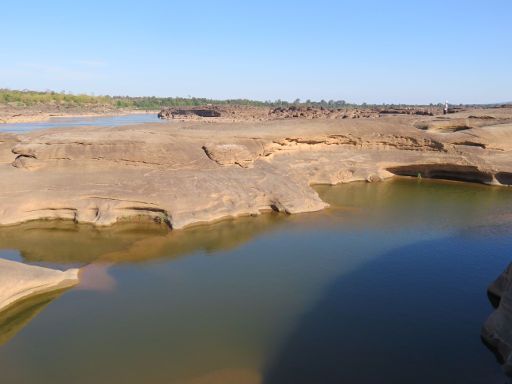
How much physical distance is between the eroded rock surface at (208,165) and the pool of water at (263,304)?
1114 millimetres

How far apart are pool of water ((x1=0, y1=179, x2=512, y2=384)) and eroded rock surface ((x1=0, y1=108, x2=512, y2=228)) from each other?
1.11 metres

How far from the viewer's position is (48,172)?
19812 millimetres

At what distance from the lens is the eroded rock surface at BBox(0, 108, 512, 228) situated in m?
18.5

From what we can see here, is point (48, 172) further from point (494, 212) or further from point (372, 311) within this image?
point (494, 212)

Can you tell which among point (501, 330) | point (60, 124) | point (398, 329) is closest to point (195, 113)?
point (60, 124)

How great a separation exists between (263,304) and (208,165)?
36.9 ft

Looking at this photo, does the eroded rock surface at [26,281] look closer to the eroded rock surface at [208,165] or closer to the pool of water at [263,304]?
the pool of water at [263,304]

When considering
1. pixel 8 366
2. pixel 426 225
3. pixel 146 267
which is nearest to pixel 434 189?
pixel 426 225

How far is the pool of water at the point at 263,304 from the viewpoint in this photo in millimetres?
9055

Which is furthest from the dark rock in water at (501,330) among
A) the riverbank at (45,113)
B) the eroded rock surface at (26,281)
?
the riverbank at (45,113)

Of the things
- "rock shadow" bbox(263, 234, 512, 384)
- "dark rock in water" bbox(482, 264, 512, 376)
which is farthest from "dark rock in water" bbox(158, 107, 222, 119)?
"dark rock in water" bbox(482, 264, 512, 376)

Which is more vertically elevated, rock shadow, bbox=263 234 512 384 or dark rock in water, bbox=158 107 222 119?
dark rock in water, bbox=158 107 222 119

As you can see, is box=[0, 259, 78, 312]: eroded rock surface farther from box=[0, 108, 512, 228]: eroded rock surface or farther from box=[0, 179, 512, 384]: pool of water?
box=[0, 108, 512, 228]: eroded rock surface

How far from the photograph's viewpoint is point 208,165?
71.2 feet
